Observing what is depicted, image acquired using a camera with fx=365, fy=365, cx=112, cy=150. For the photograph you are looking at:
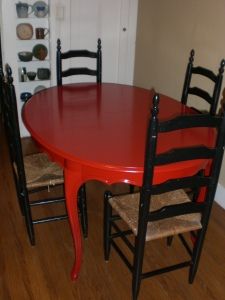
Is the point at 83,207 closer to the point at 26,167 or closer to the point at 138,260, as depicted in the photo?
the point at 26,167

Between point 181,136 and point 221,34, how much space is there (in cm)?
105

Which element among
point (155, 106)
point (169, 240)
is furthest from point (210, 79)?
point (155, 106)

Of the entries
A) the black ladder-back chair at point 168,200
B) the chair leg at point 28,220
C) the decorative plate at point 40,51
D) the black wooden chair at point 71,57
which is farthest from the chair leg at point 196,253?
the decorative plate at point 40,51

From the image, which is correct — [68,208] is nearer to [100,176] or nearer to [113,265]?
[100,176]

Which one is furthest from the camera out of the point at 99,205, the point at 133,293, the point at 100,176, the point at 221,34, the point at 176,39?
the point at 176,39

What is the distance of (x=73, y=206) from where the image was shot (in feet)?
6.27

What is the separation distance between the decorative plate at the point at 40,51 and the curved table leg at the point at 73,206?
1.97m

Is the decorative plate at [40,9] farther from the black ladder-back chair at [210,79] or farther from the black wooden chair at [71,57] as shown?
the black ladder-back chair at [210,79]

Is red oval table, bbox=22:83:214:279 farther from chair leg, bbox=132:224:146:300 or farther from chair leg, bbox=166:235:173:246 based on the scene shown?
chair leg, bbox=166:235:173:246

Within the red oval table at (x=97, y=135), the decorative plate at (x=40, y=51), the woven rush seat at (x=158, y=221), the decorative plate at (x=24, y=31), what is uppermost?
the decorative plate at (x=24, y=31)

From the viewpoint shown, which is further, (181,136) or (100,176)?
(181,136)

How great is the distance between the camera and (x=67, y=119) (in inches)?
84.6

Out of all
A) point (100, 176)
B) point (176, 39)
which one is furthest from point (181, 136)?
point (176, 39)

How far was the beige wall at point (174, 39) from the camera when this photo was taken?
267 centimetres
